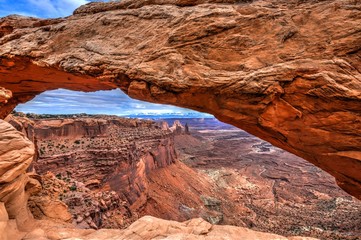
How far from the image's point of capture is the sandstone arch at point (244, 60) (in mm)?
6691

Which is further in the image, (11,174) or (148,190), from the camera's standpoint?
(148,190)

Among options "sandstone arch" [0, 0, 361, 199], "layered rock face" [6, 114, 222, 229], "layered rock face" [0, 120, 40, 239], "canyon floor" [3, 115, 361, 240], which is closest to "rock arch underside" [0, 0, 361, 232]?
"sandstone arch" [0, 0, 361, 199]

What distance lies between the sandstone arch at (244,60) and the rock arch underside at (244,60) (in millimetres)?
32

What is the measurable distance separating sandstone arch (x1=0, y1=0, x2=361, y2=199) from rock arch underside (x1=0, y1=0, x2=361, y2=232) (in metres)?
0.03

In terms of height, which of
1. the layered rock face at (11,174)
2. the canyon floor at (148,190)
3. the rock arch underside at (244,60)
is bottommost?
the canyon floor at (148,190)

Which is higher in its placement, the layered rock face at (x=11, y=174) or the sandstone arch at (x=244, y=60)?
the sandstone arch at (x=244, y=60)

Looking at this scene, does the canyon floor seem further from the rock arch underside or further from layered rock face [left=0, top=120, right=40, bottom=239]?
the rock arch underside

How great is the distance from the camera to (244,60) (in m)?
7.56

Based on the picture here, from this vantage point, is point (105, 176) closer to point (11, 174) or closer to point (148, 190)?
point (148, 190)

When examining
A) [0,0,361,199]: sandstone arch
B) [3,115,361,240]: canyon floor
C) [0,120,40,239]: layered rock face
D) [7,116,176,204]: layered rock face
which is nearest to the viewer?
[0,120,40,239]: layered rock face

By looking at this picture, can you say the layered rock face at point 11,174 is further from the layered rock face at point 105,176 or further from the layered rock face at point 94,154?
the layered rock face at point 94,154

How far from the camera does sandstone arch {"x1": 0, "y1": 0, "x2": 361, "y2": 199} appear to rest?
6691mm

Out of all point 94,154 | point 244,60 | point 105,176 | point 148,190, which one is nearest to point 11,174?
point 244,60

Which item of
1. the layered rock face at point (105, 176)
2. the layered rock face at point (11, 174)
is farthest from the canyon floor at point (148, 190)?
the layered rock face at point (11, 174)
